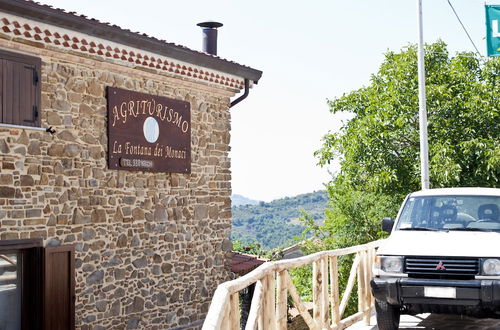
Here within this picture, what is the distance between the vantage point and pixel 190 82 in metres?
13.7

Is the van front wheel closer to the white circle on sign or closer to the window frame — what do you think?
the window frame

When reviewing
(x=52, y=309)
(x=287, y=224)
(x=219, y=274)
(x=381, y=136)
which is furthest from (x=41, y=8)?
(x=287, y=224)

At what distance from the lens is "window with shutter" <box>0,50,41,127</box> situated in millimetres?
10188

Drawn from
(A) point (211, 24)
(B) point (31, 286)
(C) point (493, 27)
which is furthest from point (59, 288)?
(C) point (493, 27)

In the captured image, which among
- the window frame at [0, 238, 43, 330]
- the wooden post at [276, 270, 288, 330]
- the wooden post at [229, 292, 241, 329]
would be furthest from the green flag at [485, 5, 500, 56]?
the wooden post at [229, 292, 241, 329]

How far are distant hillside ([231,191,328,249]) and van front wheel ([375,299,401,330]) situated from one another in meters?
121

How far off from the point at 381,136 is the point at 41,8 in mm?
15952

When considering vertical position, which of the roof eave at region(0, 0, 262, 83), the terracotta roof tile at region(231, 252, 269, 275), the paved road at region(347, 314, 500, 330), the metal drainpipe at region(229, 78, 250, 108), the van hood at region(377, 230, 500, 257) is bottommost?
the paved road at region(347, 314, 500, 330)

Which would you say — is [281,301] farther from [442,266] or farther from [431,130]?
[431,130]

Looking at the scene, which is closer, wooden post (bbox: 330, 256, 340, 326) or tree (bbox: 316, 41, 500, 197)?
wooden post (bbox: 330, 256, 340, 326)

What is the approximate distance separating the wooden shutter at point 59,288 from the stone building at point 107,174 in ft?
0.06

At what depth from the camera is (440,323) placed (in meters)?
9.55

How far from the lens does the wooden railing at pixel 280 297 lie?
5.04 metres

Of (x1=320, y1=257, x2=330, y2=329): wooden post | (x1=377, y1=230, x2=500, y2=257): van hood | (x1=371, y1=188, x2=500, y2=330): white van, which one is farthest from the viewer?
(x1=320, y1=257, x2=330, y2=329): wooden post
